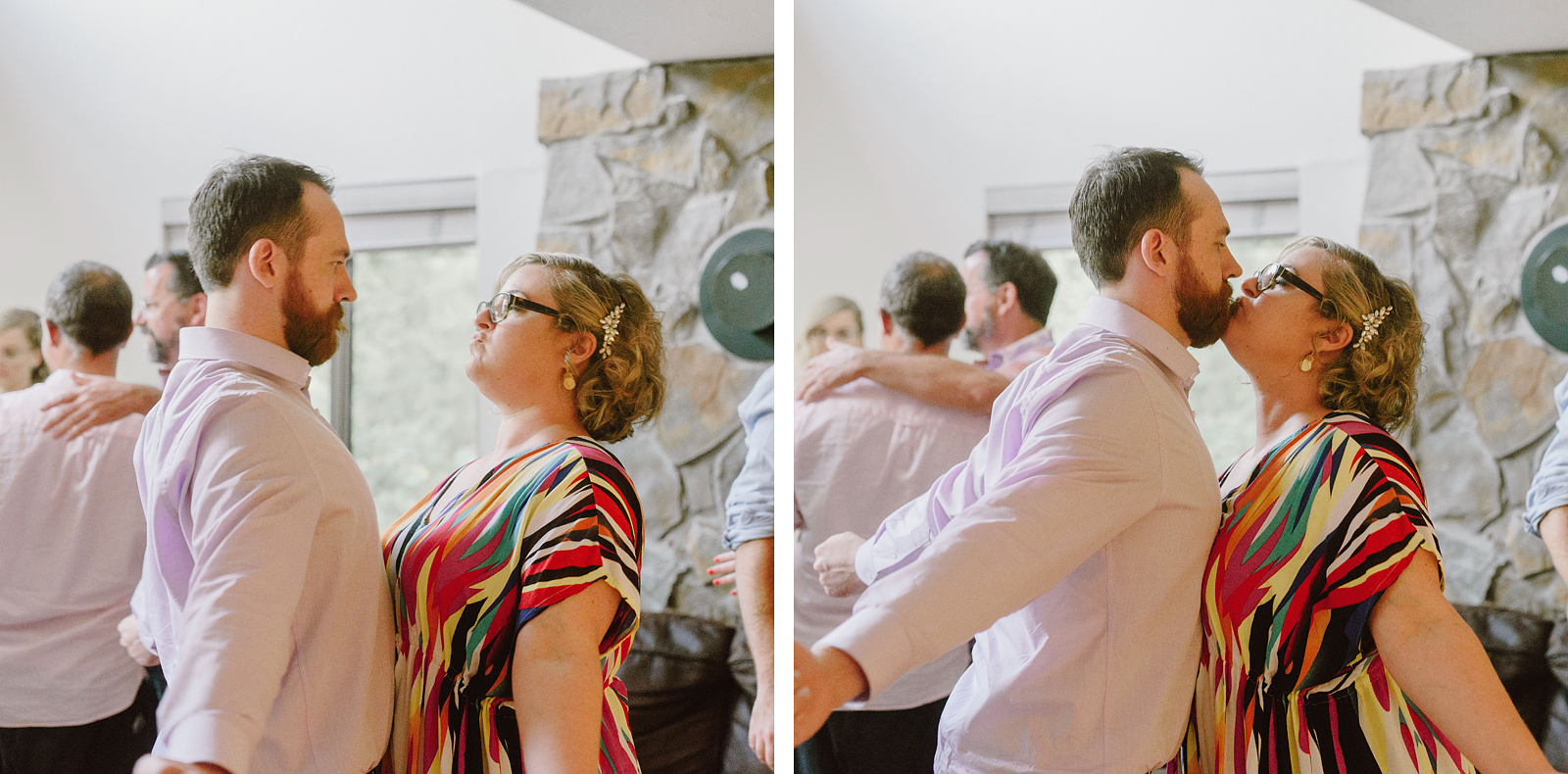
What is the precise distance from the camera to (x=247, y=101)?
190 centimetres

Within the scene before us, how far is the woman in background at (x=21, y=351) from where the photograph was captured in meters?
1.83

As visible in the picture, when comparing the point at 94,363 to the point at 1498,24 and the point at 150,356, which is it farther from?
the point at 1498,24

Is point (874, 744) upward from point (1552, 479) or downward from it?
downward

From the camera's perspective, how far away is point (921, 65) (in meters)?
2.21

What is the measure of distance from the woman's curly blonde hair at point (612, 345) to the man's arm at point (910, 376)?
0.39m

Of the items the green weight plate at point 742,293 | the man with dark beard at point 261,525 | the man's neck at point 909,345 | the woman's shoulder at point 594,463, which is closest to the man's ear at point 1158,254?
the man's neck at point 909,345

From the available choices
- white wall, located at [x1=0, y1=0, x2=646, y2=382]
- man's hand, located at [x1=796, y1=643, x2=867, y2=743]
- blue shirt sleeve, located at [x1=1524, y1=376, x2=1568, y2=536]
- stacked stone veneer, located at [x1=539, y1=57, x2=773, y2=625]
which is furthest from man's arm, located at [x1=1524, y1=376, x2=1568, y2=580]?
white wall, located at [x1=0, y1=0, x2=646, y2=382]

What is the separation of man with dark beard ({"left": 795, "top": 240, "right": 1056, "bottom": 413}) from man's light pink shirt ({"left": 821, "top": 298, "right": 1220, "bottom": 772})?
20 cm

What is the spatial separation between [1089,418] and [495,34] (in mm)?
1260

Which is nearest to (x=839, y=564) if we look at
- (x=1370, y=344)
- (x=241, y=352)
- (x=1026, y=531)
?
(x=1026, y=531)

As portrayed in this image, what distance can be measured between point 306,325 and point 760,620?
101 centimetres

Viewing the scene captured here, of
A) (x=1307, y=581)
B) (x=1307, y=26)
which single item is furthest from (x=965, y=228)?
(x=1307, y=581)

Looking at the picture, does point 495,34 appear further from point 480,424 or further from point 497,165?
point 480,424

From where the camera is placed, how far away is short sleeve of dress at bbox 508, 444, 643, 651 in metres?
1.62
